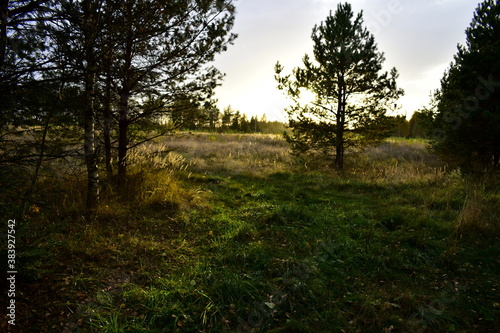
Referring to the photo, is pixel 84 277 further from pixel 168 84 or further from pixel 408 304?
pixel 168 84

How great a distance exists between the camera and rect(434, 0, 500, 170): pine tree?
7.50 meters

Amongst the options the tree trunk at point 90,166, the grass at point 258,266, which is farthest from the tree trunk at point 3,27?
the grass at point 258,266

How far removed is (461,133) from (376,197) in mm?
3638

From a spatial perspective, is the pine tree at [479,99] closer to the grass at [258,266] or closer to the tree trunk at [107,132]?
the grass at [258,266]

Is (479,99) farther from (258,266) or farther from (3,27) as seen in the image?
(3,27)

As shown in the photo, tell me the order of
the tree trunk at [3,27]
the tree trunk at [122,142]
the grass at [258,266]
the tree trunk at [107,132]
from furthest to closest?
the tree trunk at [122,142] → the tree trunk at [107,132] → the tree trunk at [3,27] → the grass at [258,266]

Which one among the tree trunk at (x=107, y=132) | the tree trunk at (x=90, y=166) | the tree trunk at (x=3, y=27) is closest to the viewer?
the tree trunk at (x=3, y=27)

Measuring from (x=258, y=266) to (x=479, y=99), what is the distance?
29.5ft

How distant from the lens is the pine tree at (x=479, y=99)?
750 cm

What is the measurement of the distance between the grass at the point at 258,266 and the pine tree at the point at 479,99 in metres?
2.76

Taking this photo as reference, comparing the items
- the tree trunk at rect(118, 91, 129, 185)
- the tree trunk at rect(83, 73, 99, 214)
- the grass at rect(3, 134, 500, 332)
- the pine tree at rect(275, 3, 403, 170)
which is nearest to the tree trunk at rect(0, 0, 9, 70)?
the tree trunk at rect(83, 73, 99, 214)

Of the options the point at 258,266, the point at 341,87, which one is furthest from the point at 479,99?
the point at 258,266

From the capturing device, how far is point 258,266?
136 inches

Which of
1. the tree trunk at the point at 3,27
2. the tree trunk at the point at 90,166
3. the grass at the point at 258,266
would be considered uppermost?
the tree trunk at the point at 3,27
